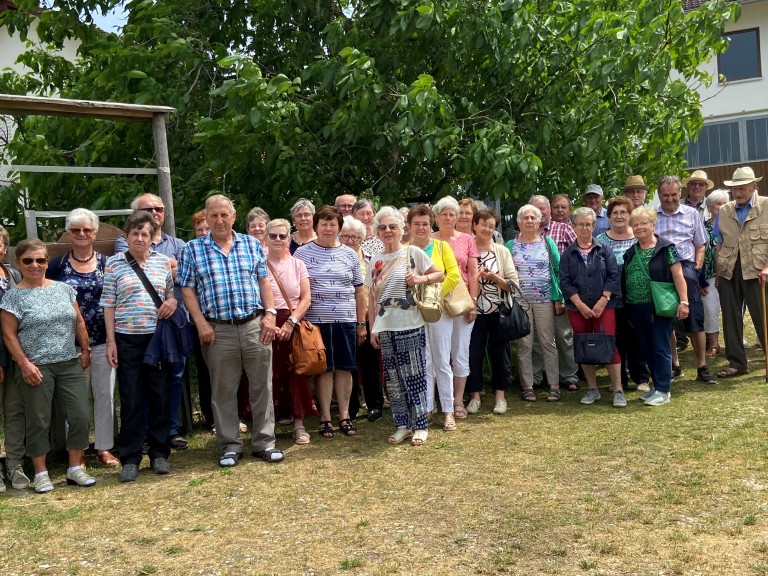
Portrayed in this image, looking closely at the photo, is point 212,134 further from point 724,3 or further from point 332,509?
point 724,3

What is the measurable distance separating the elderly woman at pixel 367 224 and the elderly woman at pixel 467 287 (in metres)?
0.60

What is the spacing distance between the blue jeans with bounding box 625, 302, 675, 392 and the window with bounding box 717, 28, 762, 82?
76.6ft

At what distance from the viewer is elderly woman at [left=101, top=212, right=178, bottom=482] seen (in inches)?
257

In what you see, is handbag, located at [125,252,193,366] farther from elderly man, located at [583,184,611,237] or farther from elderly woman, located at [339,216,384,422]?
elderly man, located at [583,184,611,237]

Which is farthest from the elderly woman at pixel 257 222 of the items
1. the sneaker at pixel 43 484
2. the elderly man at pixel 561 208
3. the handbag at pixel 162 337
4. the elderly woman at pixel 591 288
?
the elderly man at pixel 561 208

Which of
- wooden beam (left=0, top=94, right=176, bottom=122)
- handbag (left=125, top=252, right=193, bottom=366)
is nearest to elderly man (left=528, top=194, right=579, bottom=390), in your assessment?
wooden beam (left=0, top=94, right=176, bottom=122)

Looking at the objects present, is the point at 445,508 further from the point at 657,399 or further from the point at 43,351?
the point at 657,399

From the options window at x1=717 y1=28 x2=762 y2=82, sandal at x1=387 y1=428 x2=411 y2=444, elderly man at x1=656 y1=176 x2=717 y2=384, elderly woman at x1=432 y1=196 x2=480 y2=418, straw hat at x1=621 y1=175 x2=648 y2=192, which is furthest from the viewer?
window at x1=717 y1=28 x2=762 y2=82

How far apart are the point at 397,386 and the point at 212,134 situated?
138 inches

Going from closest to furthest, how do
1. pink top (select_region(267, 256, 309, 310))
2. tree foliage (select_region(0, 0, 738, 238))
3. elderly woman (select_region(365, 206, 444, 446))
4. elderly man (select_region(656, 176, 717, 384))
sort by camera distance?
elderly woman (select_region(365, 206, 444, 446)), pink top (select_region(267, 256, 309, 310)), elderly man (select_region(656, 176, 717, 384)), tree foliage (select_region(0, 0, 738, 238))

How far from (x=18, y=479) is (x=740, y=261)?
6894 mm

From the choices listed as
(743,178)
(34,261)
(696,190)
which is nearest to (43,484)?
(34,261)

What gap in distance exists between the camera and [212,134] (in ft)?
29.9

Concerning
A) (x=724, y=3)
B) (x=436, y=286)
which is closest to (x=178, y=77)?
(x=436, y=286)
